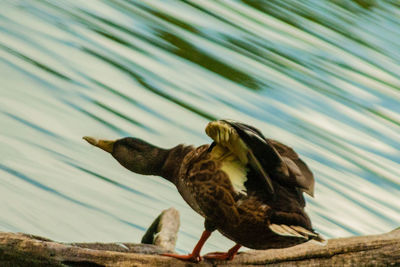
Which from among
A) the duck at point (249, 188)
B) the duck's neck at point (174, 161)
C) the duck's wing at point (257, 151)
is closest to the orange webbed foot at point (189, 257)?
the duck at point (249, 188)

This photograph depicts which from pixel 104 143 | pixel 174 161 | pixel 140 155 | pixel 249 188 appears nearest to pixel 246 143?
pixel 249 188

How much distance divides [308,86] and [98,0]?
5.12 feet

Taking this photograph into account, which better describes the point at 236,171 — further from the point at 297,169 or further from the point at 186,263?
the point at 186,263

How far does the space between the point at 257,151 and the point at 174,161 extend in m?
0.41

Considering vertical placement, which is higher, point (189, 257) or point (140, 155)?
point (140, 155)

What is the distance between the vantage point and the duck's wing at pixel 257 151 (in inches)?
70.2

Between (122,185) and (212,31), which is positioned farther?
(212,31)

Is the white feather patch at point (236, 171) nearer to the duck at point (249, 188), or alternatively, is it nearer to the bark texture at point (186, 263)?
the duck at point (249, 188)

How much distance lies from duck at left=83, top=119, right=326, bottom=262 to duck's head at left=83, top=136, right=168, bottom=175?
24 centimetres

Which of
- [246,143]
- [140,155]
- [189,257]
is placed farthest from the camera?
[140,155]

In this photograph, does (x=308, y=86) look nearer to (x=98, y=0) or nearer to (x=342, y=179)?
(x=342, y=179)

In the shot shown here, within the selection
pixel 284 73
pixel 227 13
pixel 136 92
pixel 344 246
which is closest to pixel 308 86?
pixel 284 73

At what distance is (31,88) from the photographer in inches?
163

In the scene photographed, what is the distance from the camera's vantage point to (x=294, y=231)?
6.01 feet
